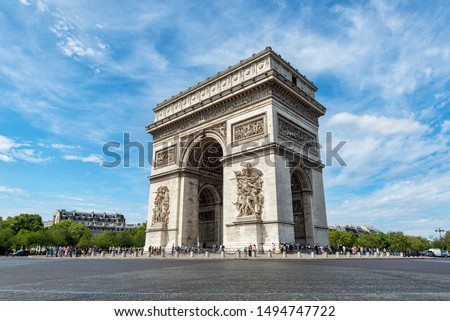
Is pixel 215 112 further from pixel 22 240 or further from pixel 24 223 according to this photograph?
pixel 24 223

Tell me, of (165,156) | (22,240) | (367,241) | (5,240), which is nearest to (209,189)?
(165,156)

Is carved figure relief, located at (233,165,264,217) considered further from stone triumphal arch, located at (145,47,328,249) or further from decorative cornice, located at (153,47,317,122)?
decorative cornice, located at (153,47,317,122)

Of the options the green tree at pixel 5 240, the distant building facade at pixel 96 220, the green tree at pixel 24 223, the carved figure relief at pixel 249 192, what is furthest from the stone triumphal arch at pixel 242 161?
the distant building facade at pixel 96 220

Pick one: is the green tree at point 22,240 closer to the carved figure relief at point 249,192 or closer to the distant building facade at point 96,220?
the distant building facade at point 96,220

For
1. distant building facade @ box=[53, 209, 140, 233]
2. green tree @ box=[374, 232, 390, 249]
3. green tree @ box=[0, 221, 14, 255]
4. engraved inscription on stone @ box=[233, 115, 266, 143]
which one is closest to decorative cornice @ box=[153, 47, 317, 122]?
engraved inscription on stone @ box=[233, 115, 266, 143]

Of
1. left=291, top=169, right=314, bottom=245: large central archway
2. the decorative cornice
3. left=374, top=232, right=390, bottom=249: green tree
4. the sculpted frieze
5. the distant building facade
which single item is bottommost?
left=374, top=232, right=390, bottom=249: green tree

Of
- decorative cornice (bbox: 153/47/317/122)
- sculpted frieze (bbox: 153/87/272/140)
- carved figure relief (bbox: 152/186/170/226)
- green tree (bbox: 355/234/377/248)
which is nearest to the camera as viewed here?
sculpted frieze (bbox: 153/87/272/140)

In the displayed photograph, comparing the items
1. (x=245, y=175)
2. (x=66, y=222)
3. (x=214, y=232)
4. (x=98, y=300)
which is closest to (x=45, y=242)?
(x=66, y=222)
